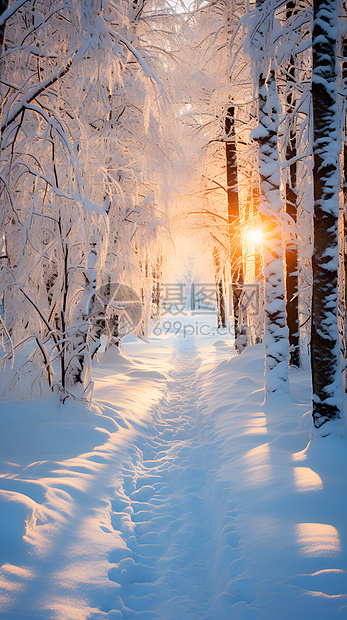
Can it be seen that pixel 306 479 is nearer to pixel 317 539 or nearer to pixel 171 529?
pixel 317 539

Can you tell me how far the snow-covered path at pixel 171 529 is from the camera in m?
2.51

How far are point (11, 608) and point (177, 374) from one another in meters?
9.58

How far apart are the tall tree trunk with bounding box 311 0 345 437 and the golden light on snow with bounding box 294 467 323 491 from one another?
625mm

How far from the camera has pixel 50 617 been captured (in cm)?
207

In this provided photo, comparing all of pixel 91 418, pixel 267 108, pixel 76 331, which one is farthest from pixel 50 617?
pixel 267 108

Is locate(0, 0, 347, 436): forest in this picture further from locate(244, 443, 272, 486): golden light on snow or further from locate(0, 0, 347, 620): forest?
locate(244, 443, 272, 486): golden light on snow

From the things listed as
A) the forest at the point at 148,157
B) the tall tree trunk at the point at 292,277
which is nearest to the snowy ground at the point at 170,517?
the forest at the point at 148,157

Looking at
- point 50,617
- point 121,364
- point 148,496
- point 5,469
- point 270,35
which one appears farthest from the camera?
point 121,364

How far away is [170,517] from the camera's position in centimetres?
352

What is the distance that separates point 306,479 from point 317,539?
85 centimetres

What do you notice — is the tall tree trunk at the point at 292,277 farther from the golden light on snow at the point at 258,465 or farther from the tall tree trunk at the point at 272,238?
the golden light on snow at the point at 258,465

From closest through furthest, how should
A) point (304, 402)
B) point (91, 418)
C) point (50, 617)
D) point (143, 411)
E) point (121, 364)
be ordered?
1. point (50, 617)
2. point (91, 418)
3. point (304, 402)
4. point (143, 411)
5. point (121, 364)

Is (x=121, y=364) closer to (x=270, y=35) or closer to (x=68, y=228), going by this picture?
(x=68, y=228)

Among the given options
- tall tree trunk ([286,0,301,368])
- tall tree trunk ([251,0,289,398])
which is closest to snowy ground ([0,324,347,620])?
tall tree trunk ([251,0,289,398])
